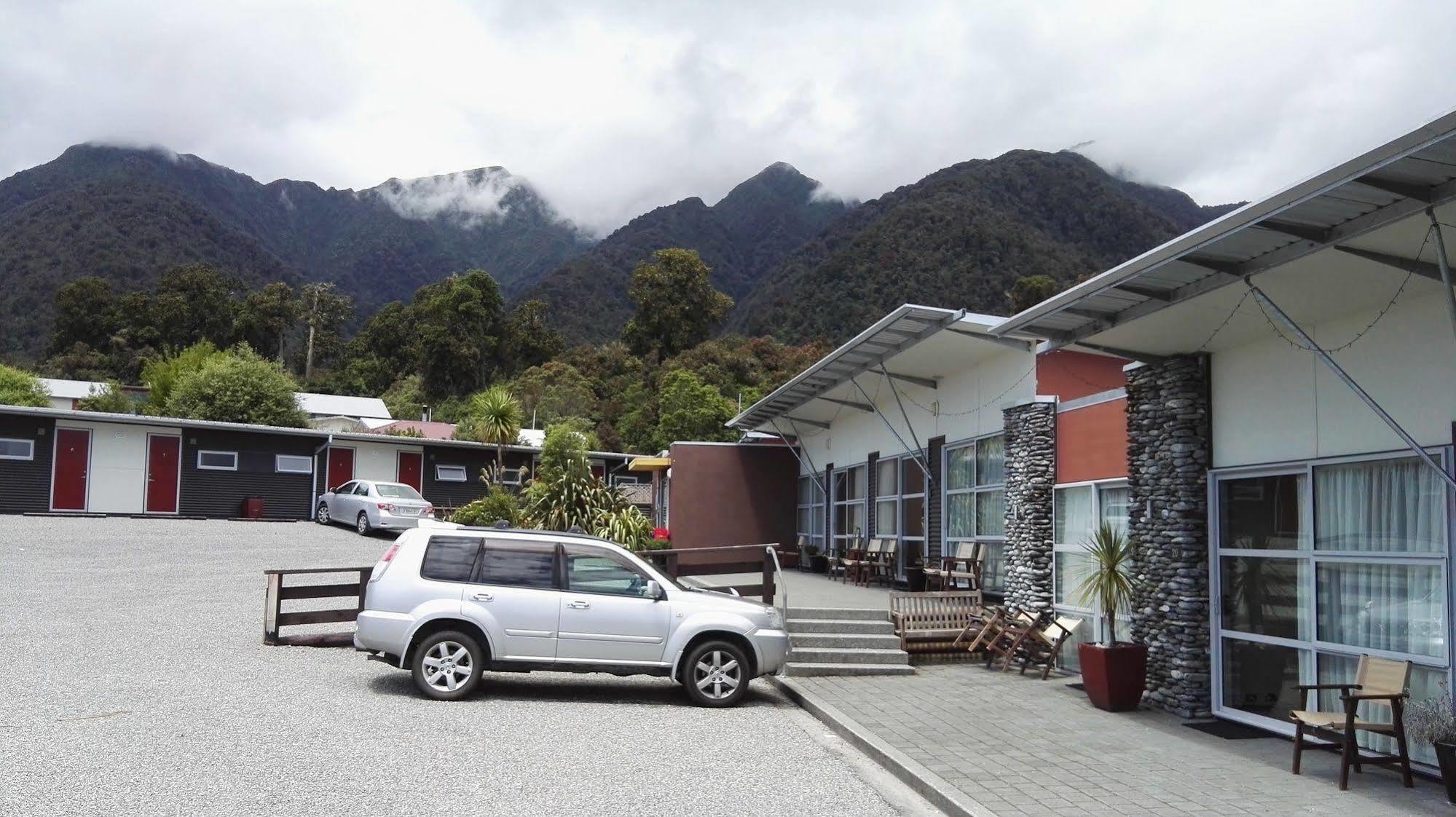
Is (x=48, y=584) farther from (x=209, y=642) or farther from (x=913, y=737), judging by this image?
(x=913, y=737)

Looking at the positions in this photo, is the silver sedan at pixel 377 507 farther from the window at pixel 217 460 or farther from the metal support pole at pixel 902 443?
the metal support pole at pixel 902 443

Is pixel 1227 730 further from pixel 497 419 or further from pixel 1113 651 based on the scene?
pixel 497 419

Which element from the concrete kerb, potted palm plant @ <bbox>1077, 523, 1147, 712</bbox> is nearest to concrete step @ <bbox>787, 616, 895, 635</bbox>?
the concrete kerb

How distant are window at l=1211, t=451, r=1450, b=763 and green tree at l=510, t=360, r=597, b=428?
151ft

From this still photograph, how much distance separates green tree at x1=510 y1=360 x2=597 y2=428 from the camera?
5600 centimetres

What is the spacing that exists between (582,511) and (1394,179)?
59.3ft

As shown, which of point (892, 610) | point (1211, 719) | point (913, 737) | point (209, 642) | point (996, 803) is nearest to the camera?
point (996, 803)

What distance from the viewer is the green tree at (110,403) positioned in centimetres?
4806

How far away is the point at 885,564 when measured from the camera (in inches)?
750

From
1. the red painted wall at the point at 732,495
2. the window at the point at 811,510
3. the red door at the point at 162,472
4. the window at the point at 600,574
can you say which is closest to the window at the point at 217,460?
the red door at the point at 162,472

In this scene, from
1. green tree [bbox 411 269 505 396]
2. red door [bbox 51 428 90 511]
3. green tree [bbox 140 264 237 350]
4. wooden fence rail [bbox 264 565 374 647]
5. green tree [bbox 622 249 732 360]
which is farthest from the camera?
green tree [bbox 140 264 237 350]

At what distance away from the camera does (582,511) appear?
2272cm

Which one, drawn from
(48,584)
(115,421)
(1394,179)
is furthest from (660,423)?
(1394,179)

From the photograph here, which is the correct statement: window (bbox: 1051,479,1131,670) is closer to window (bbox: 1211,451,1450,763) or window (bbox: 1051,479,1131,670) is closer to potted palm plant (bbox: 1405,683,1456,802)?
window (bbox: 1211,451,1450,763)
